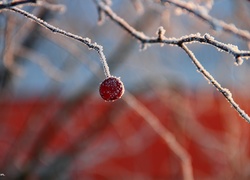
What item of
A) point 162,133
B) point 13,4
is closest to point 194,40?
point 13,4

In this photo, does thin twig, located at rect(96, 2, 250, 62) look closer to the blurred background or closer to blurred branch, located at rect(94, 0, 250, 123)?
blurred branch, located at rect(94, 0, 250, 123)

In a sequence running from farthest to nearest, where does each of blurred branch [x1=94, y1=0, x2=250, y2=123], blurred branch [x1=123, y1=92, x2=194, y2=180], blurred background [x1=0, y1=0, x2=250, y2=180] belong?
blurred background [x1=0, y1=0, x2=250, y2=180], blurred branch [x1=123, y1=92, x2=194, y2=180], blurred branch [x1=94, y1=0, x2=250, y2=123]

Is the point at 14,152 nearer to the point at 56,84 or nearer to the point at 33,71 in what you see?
the point at 56,84

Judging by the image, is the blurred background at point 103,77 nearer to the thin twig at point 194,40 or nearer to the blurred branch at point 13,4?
the thin twig at point 194,40

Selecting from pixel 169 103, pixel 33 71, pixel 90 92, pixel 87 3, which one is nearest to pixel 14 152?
pixel 90 92

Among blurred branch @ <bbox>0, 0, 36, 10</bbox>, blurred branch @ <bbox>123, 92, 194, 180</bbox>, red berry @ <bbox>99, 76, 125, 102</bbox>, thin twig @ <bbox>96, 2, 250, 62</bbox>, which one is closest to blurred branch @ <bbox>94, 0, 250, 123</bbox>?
thin twig @ <bbox>96, 2, 250, 62</bbox>

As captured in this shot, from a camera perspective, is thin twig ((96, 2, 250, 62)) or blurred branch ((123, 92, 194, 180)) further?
blurred branch ((123, 92, 194, 180))

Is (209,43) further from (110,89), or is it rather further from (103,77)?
(103,77)

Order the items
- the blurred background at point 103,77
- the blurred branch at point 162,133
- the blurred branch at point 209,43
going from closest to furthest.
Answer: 1. the blurred branch at point 209,43
2. the blurred branch at point 162,133
3. the blurred background at point 103,77

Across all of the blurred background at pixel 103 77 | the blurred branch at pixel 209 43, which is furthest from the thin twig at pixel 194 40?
the blurred background at pixel 103 77
